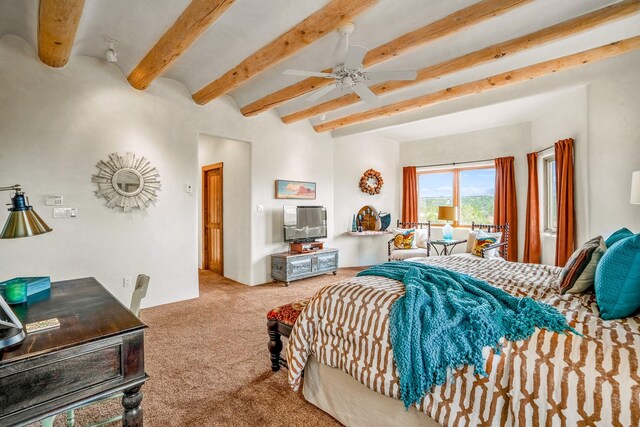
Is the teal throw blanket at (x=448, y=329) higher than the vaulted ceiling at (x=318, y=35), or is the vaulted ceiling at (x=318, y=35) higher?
the vaulted ceiling at (x=318, y=35)

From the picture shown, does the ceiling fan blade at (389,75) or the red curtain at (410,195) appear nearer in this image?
the ceiling fan blade at (389,75)

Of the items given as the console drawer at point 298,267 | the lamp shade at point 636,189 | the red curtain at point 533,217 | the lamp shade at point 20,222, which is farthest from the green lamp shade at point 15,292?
the red curtain at point 533,217

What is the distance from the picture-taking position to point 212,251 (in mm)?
6188

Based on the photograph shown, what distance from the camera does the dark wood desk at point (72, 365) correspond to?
1.03 metres

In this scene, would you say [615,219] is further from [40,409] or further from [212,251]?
[212,251]

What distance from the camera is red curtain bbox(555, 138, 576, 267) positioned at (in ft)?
13.0

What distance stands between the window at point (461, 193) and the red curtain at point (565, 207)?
68.8 inches

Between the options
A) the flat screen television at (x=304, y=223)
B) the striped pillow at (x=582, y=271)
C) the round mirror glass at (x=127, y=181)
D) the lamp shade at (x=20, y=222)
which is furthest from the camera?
the flat screen television at (x=304, y=223)

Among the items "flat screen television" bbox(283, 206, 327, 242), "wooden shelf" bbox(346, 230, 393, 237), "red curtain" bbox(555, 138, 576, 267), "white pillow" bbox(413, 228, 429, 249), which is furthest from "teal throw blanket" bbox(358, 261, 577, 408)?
"wooden shelf" bbox(346, 230, 393, 237)

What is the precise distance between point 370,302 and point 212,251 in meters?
5.02

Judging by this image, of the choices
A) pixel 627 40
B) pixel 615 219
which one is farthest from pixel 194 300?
pixel 627 40

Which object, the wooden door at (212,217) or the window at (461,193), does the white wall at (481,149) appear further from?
the wooden door at (212,217)

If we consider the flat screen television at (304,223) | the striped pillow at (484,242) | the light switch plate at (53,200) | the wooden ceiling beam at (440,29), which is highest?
the wooden ceiling beam at (440,29)

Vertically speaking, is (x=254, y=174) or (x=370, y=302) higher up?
(x=254, y=174)
